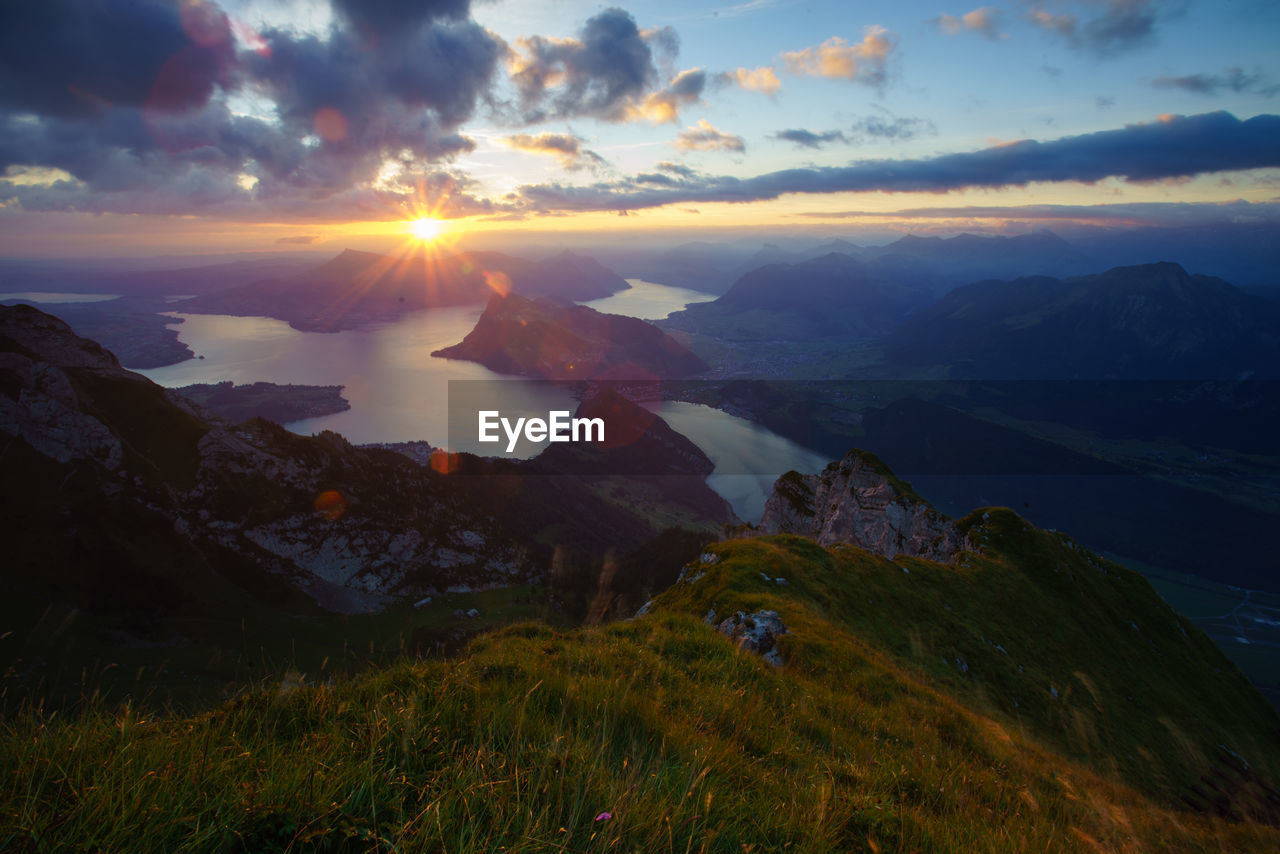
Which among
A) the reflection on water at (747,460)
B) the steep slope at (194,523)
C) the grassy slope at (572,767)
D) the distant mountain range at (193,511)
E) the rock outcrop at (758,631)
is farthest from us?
the reflection on water at (747,460)

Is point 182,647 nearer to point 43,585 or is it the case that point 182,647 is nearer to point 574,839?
point 43,585

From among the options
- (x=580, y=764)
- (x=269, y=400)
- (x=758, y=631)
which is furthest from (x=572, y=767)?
(x=269, y=400)

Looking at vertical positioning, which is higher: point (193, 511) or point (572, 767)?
point (572, 767)

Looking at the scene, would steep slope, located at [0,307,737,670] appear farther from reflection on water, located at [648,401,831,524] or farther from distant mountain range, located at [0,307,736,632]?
reflection on water, located at [648,401,831,524]

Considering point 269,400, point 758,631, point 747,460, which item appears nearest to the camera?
point 758,631

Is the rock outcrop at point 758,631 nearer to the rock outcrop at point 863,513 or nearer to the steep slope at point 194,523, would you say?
the rock outcrop at point 863,513

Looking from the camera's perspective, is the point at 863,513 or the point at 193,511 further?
the point at 193,511

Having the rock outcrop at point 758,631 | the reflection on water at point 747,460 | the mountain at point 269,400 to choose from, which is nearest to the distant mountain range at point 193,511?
the reflection on water at point 747,460

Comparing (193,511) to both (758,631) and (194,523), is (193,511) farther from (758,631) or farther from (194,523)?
(758,631)

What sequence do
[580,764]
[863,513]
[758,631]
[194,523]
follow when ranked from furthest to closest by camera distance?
[194,523]
[863,513]
[758,631]
[580,764]
